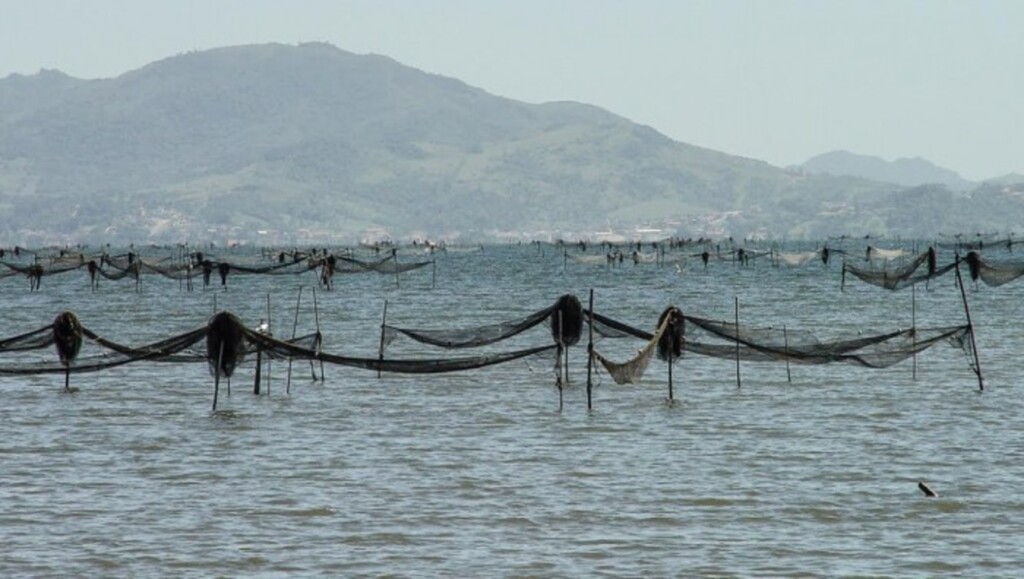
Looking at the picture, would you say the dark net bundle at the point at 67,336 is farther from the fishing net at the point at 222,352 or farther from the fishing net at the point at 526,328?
the fishing net at the point at 526,328

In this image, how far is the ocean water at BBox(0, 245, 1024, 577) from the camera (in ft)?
56.5

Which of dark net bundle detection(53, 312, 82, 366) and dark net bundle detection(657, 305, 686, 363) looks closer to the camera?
dark net bundle detection(657, 305, 686, 363)

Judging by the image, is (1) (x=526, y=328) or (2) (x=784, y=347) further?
(1) (x=526, y=328)

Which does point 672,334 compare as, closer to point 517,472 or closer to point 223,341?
point 517,472

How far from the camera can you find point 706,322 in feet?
96.7

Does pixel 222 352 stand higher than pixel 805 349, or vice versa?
pixel 805 349

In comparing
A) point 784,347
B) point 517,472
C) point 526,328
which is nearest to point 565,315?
point 526,328

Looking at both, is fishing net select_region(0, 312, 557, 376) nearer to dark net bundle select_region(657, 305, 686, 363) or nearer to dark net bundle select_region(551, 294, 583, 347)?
dark net bundle select_region(551, 294, 583, 347)

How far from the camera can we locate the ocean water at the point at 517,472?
17234 millimetres

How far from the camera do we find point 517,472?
22.5 meters

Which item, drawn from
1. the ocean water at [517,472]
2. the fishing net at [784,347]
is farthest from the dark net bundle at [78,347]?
the fishing net at [784,347]

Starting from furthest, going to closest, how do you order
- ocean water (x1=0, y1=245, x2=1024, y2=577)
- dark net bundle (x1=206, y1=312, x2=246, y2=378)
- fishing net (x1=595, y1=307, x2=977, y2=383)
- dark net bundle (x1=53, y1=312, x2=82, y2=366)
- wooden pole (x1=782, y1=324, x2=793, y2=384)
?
dark net bundle (x1=53, y1=312, x2=82, y2=366), fishing net (x1=595, y1=307, x2=977, y2=383), wooden pole (x1=782, y1=324, x2=793, y2=384), dark net bundle (x1=206, y1=312, x2=246, y2=378), ocean water (x1=0, y1=245, x2=1024, y2=577)

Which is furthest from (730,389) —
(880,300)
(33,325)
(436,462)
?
(880,300)

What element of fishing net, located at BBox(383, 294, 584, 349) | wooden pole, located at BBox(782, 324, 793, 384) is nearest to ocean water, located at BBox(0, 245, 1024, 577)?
wooden pole, located at BBox(782, 324, 793, 384)
